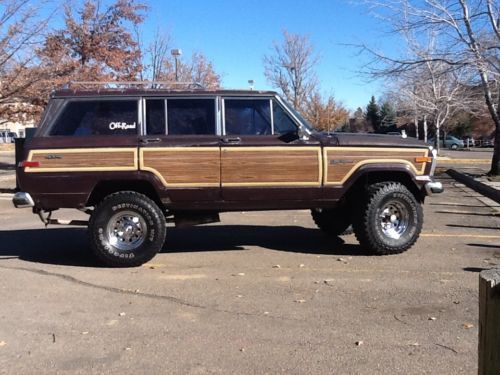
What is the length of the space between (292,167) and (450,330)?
3165mm

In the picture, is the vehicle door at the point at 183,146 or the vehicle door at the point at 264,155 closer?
the vehicle door at the point at 183,146

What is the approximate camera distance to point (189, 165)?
7.17m

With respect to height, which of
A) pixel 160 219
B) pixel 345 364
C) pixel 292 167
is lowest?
pixel 345 364

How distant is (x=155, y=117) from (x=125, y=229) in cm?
147

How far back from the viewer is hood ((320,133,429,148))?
24.5 ft

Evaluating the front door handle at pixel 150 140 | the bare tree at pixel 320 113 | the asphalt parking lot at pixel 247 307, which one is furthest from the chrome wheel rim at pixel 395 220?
the bare tree at pixel 320 113

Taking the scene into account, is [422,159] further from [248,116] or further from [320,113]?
[320,113]

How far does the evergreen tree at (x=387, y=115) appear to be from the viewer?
216ft

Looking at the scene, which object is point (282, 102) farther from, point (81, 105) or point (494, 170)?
point (494, 170)

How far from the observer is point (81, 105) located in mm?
7215

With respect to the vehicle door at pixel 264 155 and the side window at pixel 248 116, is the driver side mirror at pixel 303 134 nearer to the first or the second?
the vehicle door at pixel 264 155

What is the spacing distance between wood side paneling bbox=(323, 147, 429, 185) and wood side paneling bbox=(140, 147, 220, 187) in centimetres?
146

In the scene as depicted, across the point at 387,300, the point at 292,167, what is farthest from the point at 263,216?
the point at 387,300

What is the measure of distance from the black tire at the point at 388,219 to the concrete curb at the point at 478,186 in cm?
760
